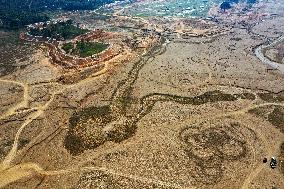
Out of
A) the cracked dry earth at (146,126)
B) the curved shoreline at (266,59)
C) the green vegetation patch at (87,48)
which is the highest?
the green vegetation patch at (87,48)

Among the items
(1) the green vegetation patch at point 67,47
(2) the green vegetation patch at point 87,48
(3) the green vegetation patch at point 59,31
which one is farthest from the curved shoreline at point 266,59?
(3) the green vegetation patch at point 59,31

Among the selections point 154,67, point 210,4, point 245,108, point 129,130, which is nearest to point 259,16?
point 210,4

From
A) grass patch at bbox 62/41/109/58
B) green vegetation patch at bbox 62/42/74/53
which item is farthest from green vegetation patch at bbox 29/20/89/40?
grass patch at bbox 62/41/109/58

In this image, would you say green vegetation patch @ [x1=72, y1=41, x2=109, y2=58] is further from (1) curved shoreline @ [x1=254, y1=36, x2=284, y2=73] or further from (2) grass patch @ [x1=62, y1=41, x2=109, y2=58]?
(1) curved shoreline @ [x1=254, y1=36, x2=284, y2=73]

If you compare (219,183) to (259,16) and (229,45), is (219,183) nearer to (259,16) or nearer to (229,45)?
(229,45)

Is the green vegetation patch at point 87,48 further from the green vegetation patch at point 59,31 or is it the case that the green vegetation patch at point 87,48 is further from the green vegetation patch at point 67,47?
the green vegetation patch at point 59,31

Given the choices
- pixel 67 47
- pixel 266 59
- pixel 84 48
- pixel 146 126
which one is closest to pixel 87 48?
pixel 84 48
